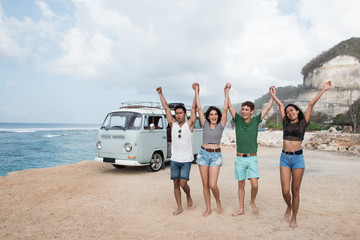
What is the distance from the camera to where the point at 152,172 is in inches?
368

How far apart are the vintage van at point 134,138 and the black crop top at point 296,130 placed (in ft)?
16.7

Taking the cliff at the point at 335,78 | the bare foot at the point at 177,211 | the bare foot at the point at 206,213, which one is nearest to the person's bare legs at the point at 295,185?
the bare foot at the point at 206,213

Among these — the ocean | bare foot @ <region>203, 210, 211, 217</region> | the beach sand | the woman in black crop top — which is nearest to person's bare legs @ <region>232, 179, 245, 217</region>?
the beach sand

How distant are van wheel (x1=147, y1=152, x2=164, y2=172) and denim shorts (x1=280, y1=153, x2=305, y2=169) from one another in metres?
5.69

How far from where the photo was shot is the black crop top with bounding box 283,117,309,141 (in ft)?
14.0

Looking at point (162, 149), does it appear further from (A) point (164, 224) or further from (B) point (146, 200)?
(A) point (164, 224)

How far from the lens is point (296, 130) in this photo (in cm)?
430

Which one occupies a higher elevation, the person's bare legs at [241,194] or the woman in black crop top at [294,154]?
the woman in black crop top at [294,154]

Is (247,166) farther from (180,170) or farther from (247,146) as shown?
(180,170)

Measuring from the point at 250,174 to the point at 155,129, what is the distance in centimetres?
516

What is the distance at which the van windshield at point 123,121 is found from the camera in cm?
883

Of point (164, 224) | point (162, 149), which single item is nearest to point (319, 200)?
point (164, 224)

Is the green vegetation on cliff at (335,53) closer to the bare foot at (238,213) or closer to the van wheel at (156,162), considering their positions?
the van wheel at (156,162)

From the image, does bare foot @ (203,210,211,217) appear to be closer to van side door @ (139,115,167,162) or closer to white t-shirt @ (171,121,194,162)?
white t-shirt @ (171,121,194,162)
